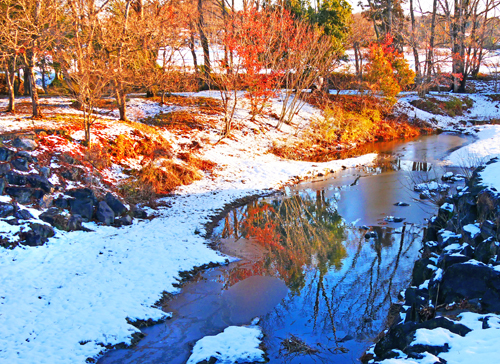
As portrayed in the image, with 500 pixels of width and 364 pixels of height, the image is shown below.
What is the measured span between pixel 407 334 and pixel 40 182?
34.1 ft

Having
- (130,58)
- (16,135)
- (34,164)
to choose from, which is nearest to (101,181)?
(34,164)

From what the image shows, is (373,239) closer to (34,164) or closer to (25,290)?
(25,290)

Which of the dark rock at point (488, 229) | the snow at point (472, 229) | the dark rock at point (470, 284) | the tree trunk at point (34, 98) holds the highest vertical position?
the tree trunk at point (34, 98)

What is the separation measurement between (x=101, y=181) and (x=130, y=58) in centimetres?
741

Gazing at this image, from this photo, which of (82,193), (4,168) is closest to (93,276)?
(82,193)

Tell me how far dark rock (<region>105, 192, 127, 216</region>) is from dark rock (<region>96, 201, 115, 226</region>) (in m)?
0.25

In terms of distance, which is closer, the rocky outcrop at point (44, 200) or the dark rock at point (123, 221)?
the rocky outcrop at point (44, 200)

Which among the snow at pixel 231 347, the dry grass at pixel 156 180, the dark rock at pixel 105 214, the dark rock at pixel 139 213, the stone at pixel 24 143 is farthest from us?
the dry grass at pixel 156 180

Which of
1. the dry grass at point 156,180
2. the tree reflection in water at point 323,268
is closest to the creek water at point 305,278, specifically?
the tree reflection in water at point 323,268

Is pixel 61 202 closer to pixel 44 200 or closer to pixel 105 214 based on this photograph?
pixel 44 200

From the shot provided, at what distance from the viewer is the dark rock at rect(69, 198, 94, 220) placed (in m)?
11.5

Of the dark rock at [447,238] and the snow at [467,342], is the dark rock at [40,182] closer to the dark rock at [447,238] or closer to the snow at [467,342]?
the snow at [467,342]

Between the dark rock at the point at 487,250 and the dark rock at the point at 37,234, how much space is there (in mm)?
9481

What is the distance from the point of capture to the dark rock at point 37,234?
9.45m
